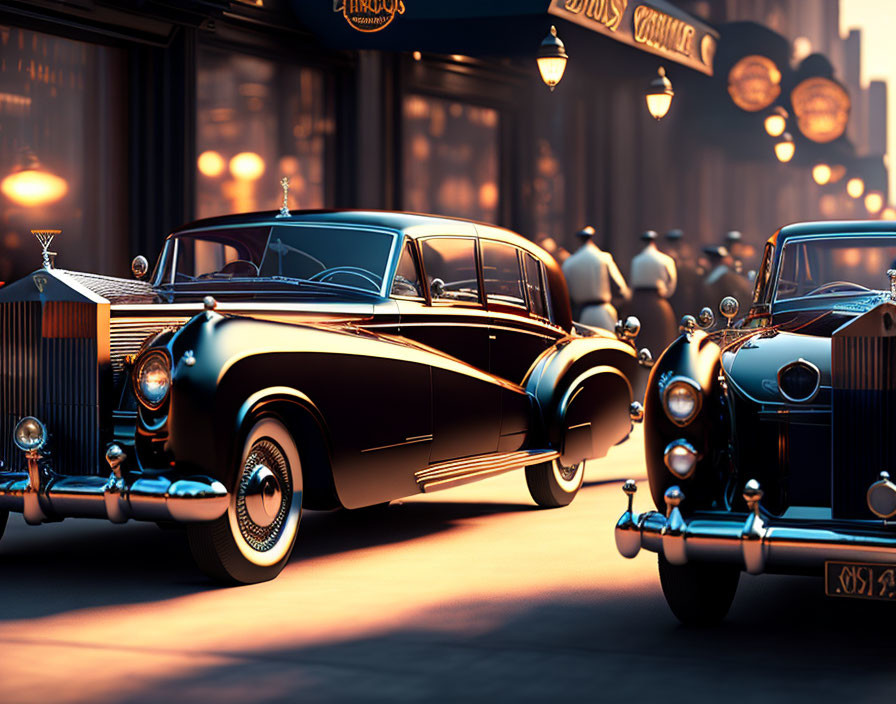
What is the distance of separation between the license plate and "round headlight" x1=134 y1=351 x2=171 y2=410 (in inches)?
112

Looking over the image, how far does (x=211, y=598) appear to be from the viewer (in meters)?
6.07

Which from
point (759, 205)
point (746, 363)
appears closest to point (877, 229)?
point (746, 363)

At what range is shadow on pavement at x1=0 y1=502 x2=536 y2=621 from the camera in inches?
243

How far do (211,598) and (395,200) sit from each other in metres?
11.4

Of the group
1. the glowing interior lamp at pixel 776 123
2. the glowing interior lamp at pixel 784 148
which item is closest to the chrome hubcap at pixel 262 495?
the glowing interior lamp at pixel 784 148

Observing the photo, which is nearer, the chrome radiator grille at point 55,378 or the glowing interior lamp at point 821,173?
the chrome radiator grille at point 55,378

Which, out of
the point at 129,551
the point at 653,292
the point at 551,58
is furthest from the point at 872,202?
the point at 129,551

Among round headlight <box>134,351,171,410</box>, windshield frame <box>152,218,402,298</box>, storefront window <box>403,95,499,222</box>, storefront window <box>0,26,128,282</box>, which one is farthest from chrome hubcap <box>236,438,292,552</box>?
storefront window <box>403,95,499,222</box>

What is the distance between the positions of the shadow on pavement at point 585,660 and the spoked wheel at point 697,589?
2.4 inches

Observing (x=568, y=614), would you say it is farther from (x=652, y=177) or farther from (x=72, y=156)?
(x=652, y=177)

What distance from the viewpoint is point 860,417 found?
5.05 meters

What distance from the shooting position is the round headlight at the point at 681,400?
521 centimetres

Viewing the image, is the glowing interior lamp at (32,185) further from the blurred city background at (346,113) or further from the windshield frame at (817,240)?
A: the windshield frame at (817,240)

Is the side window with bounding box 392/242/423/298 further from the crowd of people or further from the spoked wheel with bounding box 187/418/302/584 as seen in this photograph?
the crowd of people
